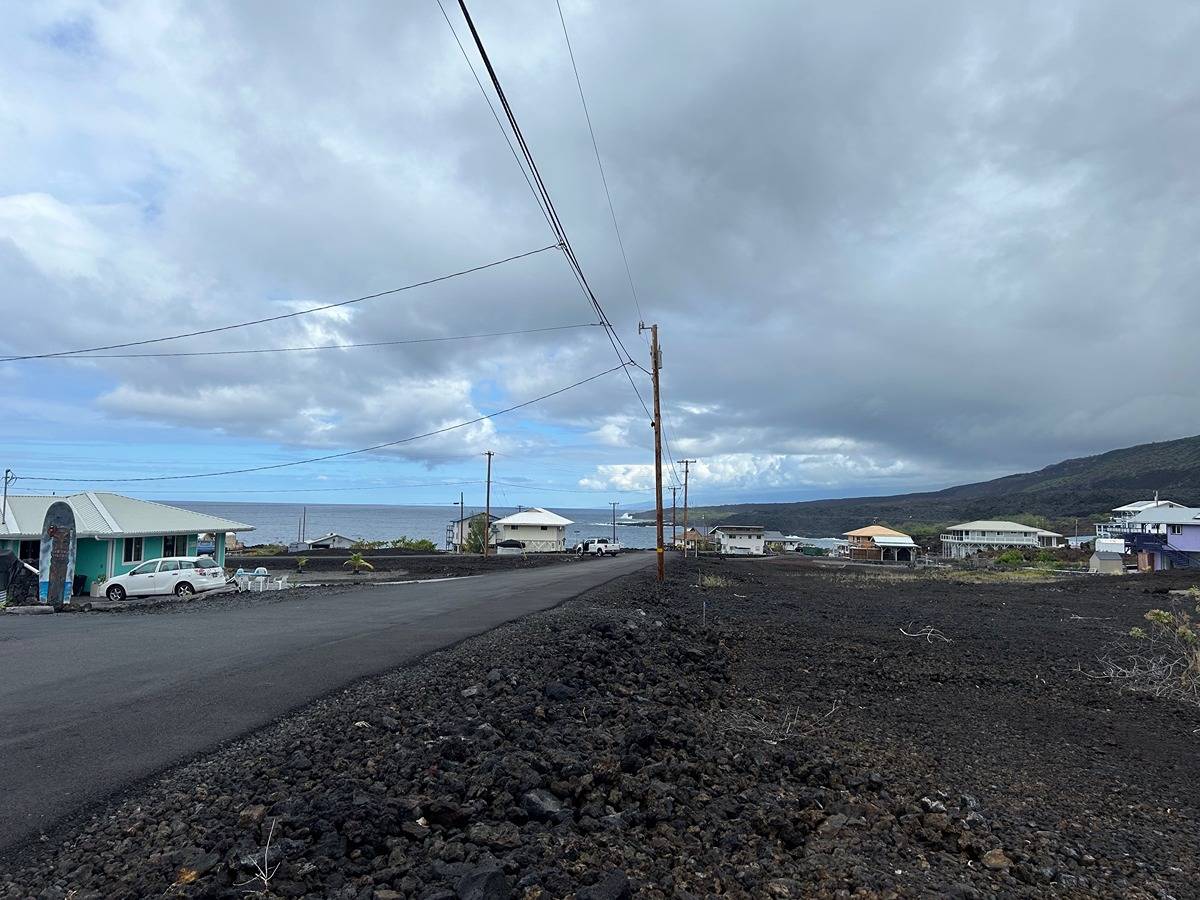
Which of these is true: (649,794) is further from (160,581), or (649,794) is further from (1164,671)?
(160,581)

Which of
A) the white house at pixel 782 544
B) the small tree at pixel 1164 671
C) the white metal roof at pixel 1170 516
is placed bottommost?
the small tree at pixel 1164 671

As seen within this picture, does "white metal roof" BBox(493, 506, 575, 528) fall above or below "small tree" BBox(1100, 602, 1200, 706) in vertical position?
above

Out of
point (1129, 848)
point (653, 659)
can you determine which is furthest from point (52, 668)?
point (1129, 848)

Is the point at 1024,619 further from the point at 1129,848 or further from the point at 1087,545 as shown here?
the point at 1087,545

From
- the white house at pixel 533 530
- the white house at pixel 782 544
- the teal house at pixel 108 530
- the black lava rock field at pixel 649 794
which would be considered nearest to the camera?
the black lava rock field at pixel 649 794

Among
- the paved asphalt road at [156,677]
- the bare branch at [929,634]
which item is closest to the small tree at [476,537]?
the paved asphalt road at [156,677]

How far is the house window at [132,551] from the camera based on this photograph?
36406 millimetres

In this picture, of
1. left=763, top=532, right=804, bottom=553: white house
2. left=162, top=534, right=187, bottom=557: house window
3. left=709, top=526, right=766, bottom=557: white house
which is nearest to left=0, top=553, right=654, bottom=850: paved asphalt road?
left=162, top=534, right=187, bottom=557: house window

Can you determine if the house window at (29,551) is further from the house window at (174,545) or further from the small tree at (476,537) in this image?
the small tree at (476,537)

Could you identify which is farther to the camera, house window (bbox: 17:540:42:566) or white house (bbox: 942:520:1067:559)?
white house (bbox: 942:520:1067:559)

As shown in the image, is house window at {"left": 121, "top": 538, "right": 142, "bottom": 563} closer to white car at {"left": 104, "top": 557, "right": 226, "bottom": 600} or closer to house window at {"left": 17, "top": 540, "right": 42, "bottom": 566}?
house window at {"left": 17, "top": 540, "right": 42, "bottom": 566}

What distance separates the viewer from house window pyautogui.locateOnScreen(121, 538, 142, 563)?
1433 inches

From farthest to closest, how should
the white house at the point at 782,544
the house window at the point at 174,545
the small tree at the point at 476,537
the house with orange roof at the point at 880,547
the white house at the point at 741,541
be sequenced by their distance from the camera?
the white house at the point at 782,544
the white house at the point at 741,541
the house with orange roof at the point at 880,547
the small tree at the point at 476,537
the house window at the point at 174,545

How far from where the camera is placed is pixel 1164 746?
34.1 ft
